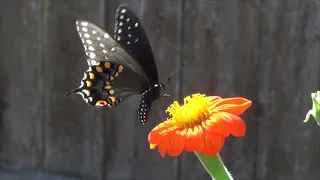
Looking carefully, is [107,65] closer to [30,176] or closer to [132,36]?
[132,36]

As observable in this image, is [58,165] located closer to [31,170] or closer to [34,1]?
[31,170]

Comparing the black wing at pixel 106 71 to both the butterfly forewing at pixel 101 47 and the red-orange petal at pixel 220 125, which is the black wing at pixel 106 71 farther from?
the red-orange petal at pixel 220 125

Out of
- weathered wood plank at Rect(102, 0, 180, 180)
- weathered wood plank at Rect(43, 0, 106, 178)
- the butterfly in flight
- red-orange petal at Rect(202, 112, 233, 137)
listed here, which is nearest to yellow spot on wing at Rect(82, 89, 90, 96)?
the butterfly in flight

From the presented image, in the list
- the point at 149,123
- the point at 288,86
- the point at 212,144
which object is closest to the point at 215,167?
the point at 212,144

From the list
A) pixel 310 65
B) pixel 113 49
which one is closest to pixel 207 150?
pixel 113 49

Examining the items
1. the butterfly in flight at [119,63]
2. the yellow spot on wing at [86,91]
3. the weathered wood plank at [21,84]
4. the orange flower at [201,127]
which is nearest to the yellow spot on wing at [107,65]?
the butterfly in flight at [119,63]

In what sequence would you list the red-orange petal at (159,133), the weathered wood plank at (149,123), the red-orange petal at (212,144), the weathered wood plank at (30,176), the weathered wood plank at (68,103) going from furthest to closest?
the weathered wood plank at (30,176) → the weathered wood plank at (68,103) → the weathered wood plank at (149,123) → the red-orange petal at (159,133) → the red-orange petal at (212,144)

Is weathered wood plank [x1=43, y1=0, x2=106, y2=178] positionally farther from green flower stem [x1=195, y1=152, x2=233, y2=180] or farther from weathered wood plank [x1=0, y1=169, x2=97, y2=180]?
green flower stem [x1=195, y1=152, x2=233, y2=180]

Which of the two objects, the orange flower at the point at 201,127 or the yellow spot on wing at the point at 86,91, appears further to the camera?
the yellow spot on wing at the point at 86,91
